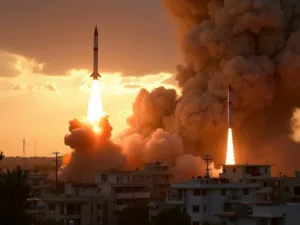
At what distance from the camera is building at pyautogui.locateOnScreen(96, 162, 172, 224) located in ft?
262

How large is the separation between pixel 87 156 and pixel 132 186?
13.3 meters

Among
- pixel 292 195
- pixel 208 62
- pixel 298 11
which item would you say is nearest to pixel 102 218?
pixel 292 195

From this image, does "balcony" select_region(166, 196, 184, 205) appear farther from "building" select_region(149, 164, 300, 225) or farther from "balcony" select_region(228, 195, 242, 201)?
"balcony" select_region(228, 195, 242, 201)

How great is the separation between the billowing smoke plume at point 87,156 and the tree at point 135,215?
57.2ft

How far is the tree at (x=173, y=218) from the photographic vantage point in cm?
5931

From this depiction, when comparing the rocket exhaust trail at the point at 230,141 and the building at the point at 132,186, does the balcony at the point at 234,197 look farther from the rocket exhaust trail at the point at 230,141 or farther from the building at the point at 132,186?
the rocket exhaust trail at the point at 230,141

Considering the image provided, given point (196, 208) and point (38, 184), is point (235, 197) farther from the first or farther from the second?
point (38, 184)

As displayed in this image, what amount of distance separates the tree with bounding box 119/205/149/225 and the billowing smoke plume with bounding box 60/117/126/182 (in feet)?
57.2

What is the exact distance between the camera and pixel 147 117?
107 metres

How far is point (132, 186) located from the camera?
270 feet

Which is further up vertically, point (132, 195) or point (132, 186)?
point (132, 186)

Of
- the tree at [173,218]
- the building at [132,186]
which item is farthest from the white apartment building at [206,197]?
the building at [132,186]

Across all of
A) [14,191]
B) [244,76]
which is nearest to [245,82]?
[244,76]

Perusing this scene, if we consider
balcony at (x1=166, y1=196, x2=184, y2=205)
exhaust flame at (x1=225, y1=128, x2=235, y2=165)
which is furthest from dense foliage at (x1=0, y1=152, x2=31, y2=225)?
exhaust flame at (x1=225, y1=128, x2=235, y2=165)
